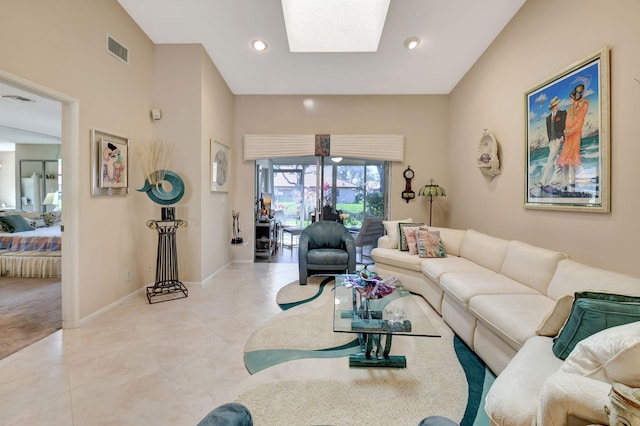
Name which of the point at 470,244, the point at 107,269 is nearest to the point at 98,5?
the point at 107,269

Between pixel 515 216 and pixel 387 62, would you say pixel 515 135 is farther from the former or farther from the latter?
pixel 387 62

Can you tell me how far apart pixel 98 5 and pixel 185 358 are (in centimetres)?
363

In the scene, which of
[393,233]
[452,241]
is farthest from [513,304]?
[393,233]

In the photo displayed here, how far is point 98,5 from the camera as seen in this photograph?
291 centimetres

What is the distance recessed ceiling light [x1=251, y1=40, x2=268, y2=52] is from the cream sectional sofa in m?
3.39

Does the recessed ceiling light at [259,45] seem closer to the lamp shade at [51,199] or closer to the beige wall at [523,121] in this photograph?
the beige wall at [523,121]

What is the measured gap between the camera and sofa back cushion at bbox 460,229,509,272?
301 centimetres

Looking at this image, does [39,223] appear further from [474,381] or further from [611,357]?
[611,357]

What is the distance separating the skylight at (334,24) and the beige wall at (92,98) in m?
2.00

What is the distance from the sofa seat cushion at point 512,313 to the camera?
1.76 m

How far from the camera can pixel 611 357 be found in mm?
1066

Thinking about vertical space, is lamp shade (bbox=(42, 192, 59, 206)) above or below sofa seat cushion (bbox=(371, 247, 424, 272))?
above

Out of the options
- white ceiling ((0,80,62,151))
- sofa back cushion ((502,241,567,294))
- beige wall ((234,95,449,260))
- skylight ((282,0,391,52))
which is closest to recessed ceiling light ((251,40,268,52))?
skylight ((282,0,391,52))

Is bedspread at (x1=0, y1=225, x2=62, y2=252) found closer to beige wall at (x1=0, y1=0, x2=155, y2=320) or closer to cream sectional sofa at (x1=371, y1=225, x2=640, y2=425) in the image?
beige wall at (x1=0, y1=0, x2=155, y2=320)
